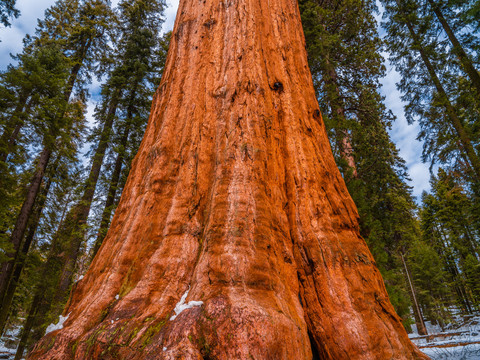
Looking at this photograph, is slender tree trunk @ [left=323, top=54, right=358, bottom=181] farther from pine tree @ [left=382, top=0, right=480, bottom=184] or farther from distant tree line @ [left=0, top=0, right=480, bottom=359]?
pine tree @ [left=382, top=0, right=480, bottom=184]

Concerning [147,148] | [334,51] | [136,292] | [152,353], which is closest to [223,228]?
[136,292]

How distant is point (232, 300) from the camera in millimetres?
1592

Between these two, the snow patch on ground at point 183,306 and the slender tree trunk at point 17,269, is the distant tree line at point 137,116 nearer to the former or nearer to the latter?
the slender tree trunk at point 17,269

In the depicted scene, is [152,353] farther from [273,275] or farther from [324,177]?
[324,177]

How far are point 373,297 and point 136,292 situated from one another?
198 centimetres

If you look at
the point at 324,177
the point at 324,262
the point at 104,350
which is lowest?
the point at 104,350

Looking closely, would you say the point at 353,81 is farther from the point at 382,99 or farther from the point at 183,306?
the point at 183,306

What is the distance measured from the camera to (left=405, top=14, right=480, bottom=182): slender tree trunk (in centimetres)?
1003

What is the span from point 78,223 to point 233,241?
10831mm

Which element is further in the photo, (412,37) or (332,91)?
(412,37)

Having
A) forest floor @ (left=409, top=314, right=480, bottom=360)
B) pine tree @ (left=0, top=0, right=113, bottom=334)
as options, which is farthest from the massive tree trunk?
pine tree @ (left=0, top=0, right=113, bottom=334)

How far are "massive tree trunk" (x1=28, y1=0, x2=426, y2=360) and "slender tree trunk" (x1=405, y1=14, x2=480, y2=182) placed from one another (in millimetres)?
10665

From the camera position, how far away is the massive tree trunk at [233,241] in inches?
62.1

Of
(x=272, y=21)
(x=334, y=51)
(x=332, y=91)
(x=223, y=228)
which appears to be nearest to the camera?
(x=223, y=228)
